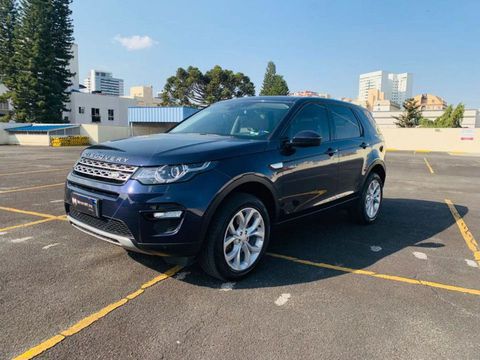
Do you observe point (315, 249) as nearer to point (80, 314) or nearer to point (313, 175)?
point (313, 175)

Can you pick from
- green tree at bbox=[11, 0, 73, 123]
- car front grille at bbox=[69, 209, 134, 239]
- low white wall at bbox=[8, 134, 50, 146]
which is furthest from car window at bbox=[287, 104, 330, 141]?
green tree at bbox=[11, 0, 73, 123]

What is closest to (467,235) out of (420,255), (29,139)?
(420,255)

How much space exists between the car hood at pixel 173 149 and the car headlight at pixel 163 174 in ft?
0.14

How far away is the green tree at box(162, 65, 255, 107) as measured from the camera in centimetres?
5600

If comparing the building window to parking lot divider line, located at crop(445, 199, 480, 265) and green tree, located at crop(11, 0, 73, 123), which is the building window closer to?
green tree, located at crop(11, 0, 73, 123)

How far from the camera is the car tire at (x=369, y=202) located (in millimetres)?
5529

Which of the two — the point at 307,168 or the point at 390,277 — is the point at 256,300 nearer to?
the point at 390,277

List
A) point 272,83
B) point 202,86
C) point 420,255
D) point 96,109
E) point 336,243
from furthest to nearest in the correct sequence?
point 272,83 → point 202,86 → point 96,109 → point 336,243 → point 420,255

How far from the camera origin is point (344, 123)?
205 inches

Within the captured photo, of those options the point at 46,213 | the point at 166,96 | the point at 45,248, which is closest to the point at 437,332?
the point at 45,248

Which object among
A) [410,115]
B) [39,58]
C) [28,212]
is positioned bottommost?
[28,212]

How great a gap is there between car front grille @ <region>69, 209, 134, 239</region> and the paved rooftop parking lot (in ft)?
1.79

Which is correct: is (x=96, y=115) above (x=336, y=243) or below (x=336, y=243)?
above

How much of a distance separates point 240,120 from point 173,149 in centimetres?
130
